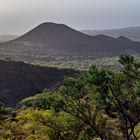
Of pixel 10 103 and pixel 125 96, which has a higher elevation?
pixel 125 96

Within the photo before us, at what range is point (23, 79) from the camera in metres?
148

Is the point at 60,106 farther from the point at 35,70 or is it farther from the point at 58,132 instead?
the point at 35,70

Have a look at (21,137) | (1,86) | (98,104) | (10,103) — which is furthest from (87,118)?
(1,86)

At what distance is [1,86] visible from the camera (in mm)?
136750

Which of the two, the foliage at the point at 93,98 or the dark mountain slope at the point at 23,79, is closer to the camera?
the foliage at the point at 93,98

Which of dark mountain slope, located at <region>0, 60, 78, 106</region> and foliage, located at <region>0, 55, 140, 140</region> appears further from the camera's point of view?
dark mountain slope, located at <region>0, 60, 78, 106</region>

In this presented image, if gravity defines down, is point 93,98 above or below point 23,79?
above

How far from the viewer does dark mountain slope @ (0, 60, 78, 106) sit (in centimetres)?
13179

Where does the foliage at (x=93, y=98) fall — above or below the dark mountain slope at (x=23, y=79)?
above

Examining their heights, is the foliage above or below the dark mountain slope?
above

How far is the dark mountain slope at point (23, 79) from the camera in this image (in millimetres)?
131788

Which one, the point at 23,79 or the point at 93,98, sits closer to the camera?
the point at 93,98

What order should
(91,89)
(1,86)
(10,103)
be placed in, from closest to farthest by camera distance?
1. (91,89)
2. (10,103)
3. (1,86)

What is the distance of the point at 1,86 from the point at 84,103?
106 meters
